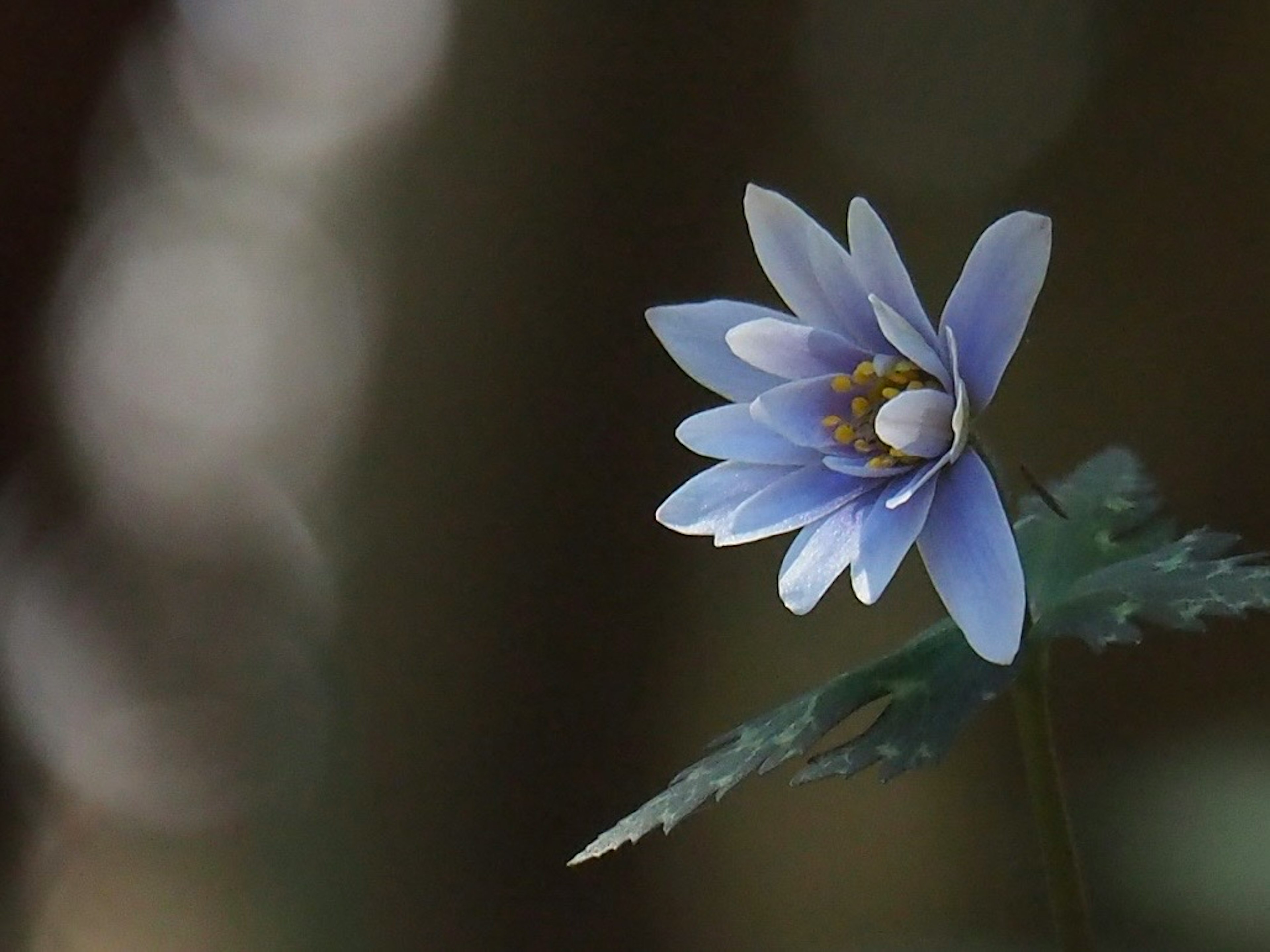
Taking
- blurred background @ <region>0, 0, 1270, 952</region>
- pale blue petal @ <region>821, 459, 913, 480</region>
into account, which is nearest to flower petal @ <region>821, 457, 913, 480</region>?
pale blue petal @ <region>821, 459, 913, 480</region>

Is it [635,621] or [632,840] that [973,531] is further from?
[635,621]

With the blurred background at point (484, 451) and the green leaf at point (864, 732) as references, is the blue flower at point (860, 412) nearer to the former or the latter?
the green leaf at point (864, 732)

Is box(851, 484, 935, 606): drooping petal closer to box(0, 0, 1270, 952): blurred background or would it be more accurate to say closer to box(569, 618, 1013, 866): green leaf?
box(569, 618, 1013, 866): green leaf

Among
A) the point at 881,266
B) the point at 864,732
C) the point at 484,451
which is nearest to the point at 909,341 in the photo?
the point at 881,266

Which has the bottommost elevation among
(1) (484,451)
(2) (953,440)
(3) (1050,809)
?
(3) (1050,809)

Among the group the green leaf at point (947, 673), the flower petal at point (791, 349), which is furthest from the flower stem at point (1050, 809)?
the flower petal at point (791, 349)

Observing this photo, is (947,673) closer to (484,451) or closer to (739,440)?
(739,440)

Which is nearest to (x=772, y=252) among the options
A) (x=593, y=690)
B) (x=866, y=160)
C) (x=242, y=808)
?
(x=866, y=160)
